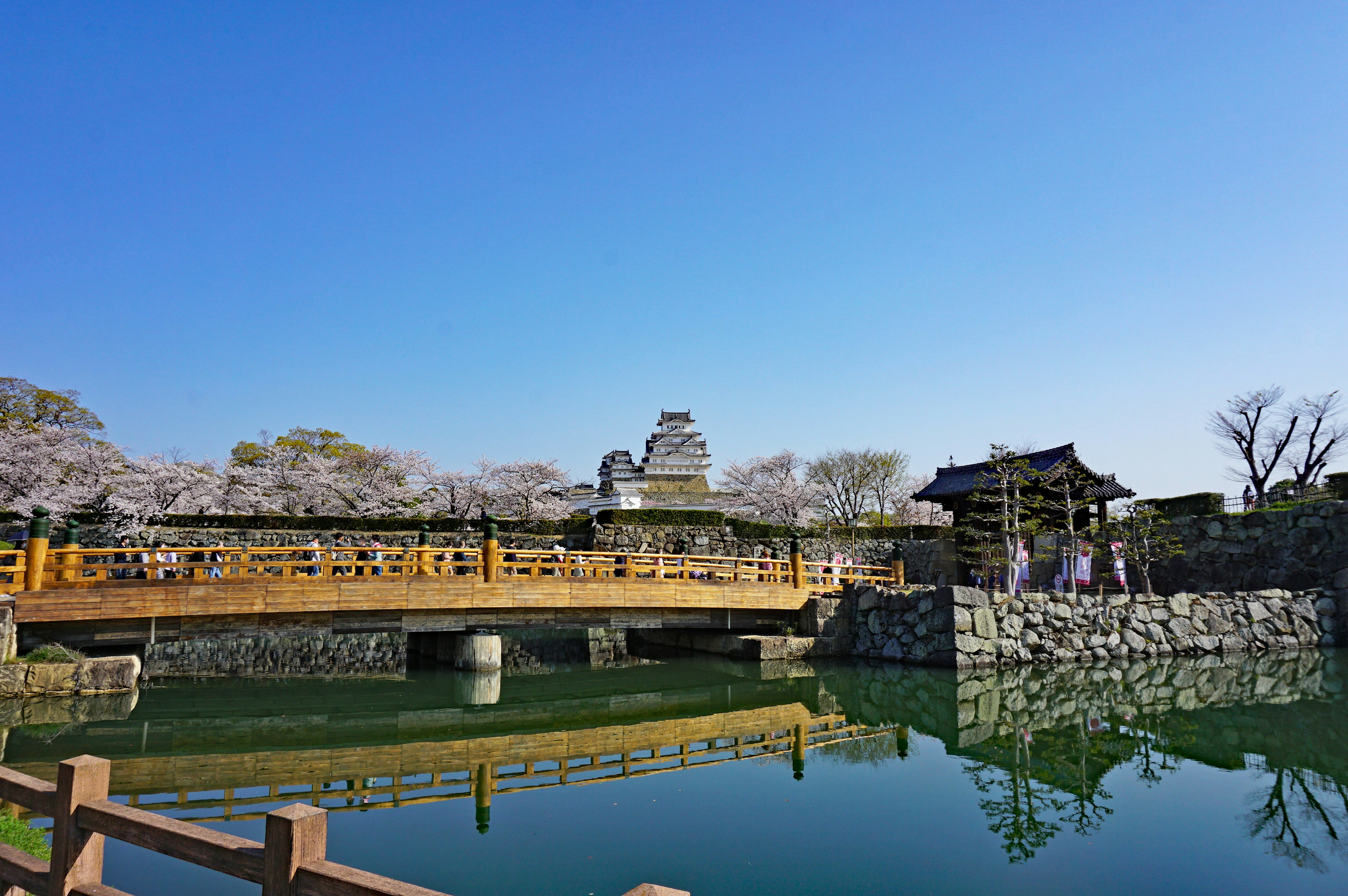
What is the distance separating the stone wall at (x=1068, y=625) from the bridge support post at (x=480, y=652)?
25.6ft

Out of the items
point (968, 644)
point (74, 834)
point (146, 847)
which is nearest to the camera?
point (146, 847)

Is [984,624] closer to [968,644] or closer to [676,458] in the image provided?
[968,644]

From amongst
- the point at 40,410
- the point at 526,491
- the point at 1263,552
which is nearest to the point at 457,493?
the point at 526,491

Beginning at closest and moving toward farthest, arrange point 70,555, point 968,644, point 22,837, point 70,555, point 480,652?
1. point 22,837
2. point 70,555
3. point 70,555
4. point 968,644
5. point 480,652

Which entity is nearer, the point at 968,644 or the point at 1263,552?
the point at 968,644

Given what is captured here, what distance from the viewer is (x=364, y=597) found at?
14.2m

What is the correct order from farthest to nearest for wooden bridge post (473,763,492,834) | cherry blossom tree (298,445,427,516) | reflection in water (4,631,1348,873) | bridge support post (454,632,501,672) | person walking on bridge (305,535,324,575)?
cherry blossom tree (298,445,427,516)
person walking on bridge (305,535,324,575)
bridge support post (454,632,501,672)
reflection in water (4,631,1348,873)
wooden bridge post (473,763,492,834)

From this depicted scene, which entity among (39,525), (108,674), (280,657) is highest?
(39,525)

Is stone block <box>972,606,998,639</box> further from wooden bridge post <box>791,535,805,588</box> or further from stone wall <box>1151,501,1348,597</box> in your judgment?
stone wall <box>1151,501,1348,597</box>

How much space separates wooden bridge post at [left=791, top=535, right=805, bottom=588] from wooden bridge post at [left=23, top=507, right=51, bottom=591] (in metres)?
14.0

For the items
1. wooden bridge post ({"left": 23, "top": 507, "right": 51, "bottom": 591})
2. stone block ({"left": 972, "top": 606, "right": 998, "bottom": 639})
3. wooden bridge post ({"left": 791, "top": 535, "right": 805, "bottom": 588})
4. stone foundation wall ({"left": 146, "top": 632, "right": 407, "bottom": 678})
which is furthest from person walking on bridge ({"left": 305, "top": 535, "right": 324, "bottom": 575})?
stone block ({"left": 972, "top": 606, "right": 998, "bottom": 639})

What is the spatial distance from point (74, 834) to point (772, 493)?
4062cm

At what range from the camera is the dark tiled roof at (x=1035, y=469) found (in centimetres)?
2544

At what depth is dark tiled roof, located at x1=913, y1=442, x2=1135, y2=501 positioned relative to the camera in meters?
25.4
